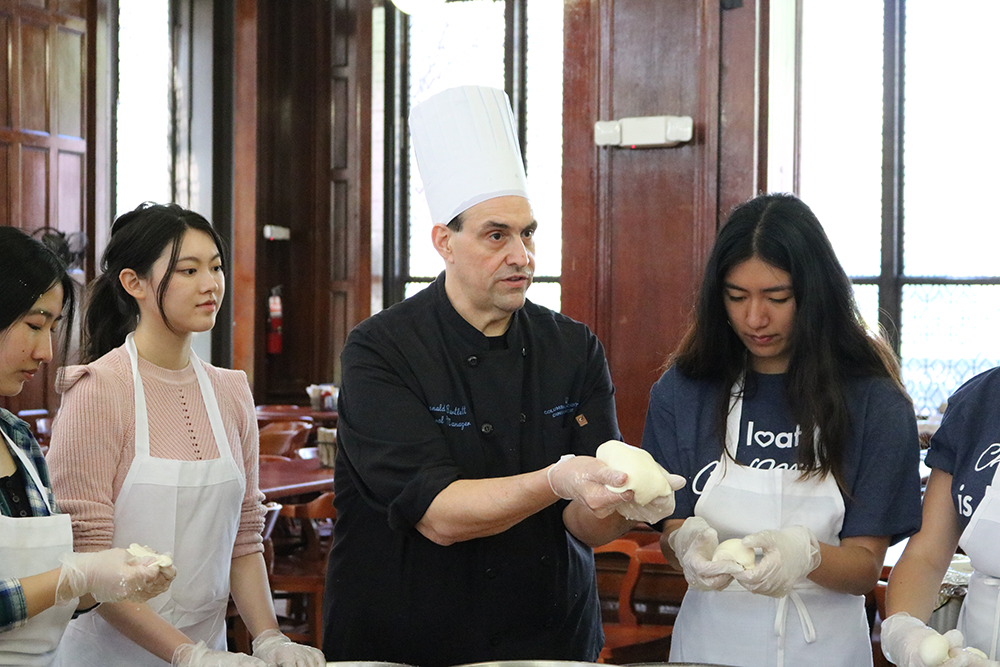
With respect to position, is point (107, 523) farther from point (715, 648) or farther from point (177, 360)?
point (715, 648)

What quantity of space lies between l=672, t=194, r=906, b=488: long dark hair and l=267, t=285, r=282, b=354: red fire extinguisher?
6248 millimetres

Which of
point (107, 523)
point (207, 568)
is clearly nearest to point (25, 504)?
point (107, 523)

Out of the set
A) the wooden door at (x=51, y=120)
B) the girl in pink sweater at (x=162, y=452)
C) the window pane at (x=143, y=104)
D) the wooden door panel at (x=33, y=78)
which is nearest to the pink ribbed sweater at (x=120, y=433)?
the girl in pink sweater at (x=162, y=452)

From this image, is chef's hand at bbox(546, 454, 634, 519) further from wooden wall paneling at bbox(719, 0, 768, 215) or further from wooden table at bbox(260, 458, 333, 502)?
wooden wall paneling at bbox(719, 0, 768, 215)

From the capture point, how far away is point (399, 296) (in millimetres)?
8312

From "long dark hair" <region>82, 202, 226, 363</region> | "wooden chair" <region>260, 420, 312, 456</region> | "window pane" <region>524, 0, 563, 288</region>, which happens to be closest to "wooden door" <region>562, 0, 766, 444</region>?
"wooden chair" <region>260, 420, 312, 456</region>

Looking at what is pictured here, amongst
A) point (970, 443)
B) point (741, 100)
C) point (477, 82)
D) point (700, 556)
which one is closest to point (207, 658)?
point (700, 556)

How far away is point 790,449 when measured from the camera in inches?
73.3

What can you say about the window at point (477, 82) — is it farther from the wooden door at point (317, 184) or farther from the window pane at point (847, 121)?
the window pane at point (847, 121)

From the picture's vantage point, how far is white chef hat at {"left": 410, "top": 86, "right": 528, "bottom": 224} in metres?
1.82

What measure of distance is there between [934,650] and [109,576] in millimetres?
1165

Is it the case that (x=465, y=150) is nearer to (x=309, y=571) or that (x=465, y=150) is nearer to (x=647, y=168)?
(x=647, y=168)

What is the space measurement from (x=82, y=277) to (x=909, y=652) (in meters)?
5.75

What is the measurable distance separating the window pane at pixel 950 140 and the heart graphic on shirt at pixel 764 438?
586 cm
